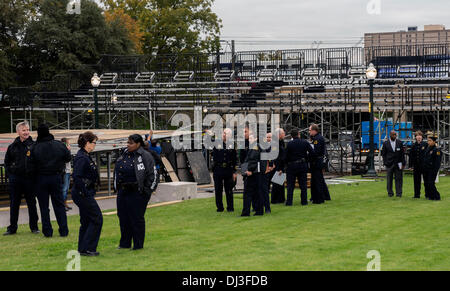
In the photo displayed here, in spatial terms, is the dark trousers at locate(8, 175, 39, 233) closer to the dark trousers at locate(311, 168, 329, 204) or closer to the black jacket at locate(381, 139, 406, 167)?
the dark trousers at locate(311, 168, 329, 204)

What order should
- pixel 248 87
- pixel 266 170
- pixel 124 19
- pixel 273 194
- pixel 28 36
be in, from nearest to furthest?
pixel 266 170 → pixel 273 194 → pixel 248 87 → pixel 28 36 → pixel 124 19

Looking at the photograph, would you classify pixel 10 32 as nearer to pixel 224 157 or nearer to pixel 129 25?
pixel 129 25

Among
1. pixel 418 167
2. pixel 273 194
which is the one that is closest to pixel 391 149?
pixel 418 167

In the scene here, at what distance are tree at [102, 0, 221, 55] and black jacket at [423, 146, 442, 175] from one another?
147 feet

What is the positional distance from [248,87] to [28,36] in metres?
18.2

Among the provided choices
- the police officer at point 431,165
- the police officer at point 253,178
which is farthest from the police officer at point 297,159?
the police officer at point 431,165

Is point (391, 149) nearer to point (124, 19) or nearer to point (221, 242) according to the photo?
point (221, 242)

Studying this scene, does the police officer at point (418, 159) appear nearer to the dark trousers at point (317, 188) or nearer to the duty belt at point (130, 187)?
the dark trousers at point (317, 188)

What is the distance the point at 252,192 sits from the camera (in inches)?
583

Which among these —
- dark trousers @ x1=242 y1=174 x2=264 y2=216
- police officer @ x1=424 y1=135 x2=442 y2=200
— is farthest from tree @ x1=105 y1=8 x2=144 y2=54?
dark trousers @ x1=242 y1=174 x2=264 y2=216

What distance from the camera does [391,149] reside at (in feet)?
58.3

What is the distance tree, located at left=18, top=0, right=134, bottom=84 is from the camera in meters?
47.6

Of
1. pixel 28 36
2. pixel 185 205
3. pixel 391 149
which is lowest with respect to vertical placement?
pixel 185 205

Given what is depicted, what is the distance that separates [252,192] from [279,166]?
178cm
